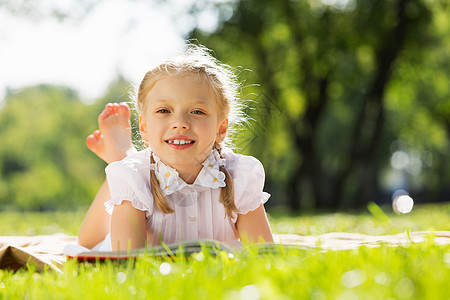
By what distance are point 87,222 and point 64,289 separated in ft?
6.16

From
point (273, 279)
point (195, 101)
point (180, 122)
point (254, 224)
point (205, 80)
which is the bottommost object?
point (273, 279)

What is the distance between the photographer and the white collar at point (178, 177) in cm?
254

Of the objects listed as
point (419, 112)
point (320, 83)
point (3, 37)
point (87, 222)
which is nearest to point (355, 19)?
point (320, 83)

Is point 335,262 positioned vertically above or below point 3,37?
below

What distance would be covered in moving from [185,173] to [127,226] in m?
0.42

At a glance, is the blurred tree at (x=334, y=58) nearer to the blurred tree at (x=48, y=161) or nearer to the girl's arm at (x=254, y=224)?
the girl's arm at (x=254, y=224)

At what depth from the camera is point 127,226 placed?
2.41m

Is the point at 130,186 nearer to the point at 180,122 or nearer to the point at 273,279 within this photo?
the point at 180,122

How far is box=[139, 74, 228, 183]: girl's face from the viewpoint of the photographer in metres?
2.46

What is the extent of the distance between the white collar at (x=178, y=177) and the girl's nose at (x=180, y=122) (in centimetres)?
24

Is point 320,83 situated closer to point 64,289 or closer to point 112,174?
point 112,174

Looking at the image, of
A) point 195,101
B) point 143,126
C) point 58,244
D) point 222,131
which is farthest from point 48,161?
point 195,101

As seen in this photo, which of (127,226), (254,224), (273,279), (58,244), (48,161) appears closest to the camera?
(273,279)

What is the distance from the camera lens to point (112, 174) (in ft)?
8.32
